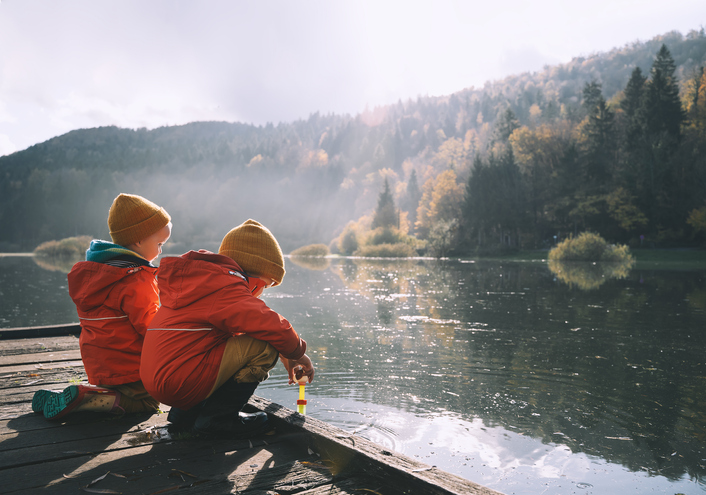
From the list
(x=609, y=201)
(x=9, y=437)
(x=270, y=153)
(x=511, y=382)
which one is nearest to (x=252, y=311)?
(x=9, y=437)

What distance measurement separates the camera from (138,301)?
9.34 feet

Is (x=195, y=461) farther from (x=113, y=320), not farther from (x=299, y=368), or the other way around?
(x=113, y=320)

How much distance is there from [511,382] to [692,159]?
173 feet

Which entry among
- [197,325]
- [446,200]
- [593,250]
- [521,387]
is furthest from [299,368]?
[446,200]

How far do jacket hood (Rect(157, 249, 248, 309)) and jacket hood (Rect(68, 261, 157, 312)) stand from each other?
1.94ft

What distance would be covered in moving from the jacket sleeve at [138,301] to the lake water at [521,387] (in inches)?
86.4

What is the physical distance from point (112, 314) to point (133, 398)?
0.55 meters

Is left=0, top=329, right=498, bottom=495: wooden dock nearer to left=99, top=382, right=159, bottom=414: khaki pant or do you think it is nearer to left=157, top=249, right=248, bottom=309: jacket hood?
left=99, top=382, right=159, bottom=414: khaki pant

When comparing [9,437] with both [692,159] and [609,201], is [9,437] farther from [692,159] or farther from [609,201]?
[692,159]

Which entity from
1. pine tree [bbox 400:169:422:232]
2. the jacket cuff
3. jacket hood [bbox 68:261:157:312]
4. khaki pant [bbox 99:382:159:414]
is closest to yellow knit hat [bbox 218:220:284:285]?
the jacket cuff

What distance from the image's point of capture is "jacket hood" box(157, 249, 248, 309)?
2.38 metres

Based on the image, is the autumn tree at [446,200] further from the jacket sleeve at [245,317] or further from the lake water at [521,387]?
the jacket sleeve at [245,317]

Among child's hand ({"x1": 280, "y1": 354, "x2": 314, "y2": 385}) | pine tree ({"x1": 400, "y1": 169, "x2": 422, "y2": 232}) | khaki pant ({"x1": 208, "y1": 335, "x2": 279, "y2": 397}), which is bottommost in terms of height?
child's hand ({"x1": 280, "y1": 354, "x2": 314, "y2": 385})

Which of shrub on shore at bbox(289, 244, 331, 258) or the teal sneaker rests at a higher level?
the teal sneaker
